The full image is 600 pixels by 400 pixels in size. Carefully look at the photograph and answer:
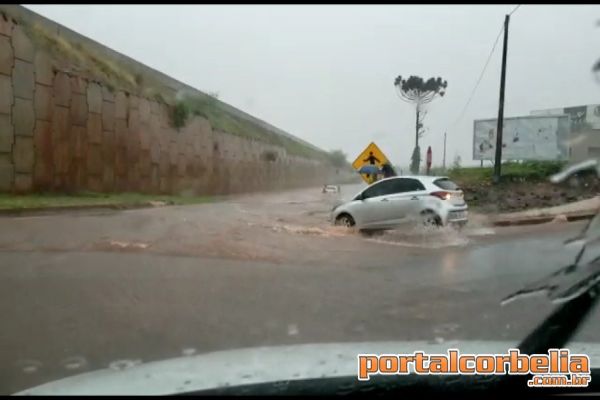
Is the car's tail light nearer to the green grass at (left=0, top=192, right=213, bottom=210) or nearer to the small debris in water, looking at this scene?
the small debris in water

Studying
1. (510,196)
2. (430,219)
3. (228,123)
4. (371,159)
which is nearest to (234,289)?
(430,219)

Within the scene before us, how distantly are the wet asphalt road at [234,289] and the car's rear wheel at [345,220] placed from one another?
3.37 feet

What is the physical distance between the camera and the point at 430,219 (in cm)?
1280

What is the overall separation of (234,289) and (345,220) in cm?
718

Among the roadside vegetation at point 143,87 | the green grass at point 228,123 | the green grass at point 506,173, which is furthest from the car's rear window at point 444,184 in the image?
the green grass at point 228,123

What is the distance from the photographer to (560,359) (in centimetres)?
290

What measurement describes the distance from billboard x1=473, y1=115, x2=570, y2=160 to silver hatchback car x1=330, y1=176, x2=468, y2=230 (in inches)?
368

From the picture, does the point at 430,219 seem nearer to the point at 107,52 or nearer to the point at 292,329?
→ the point at 292,329

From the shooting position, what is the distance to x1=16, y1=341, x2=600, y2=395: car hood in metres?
2.72

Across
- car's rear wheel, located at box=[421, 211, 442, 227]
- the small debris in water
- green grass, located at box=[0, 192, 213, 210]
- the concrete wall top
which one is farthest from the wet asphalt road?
the concrete wall top

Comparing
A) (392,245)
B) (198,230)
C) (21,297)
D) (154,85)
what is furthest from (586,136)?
(154,85)

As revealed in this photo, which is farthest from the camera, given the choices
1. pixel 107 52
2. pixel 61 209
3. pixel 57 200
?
pixel 107 52

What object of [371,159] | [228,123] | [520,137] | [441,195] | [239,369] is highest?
[228,123]

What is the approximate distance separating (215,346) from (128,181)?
19.0 meters
